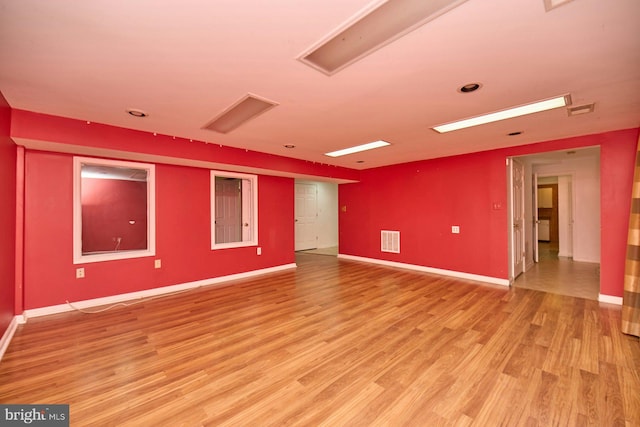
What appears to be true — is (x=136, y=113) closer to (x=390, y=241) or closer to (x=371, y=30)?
(x=371, y=30)

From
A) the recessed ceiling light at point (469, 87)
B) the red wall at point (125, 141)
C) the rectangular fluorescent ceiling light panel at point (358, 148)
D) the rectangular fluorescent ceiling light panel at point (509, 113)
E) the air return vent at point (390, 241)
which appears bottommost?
the air return vent at point (390, 241)

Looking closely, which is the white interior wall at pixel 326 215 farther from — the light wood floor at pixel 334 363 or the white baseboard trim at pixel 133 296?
the light wood floor at pixel 334 363

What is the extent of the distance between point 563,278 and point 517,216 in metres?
1.35

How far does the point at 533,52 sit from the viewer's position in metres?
1.75

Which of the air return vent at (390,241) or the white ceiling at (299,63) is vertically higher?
the white ceiling at (299,63)

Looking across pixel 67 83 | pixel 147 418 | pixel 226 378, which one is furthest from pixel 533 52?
pixel 67 83

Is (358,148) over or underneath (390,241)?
over

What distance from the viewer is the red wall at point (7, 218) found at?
7.89ft

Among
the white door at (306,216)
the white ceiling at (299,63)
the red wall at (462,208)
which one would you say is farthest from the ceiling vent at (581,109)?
the white door at (306,216)

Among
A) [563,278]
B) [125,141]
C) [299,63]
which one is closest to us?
[299,63]

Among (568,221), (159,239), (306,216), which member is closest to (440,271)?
(568,221)

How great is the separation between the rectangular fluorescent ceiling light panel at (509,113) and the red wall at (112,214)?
6365 millimetres
